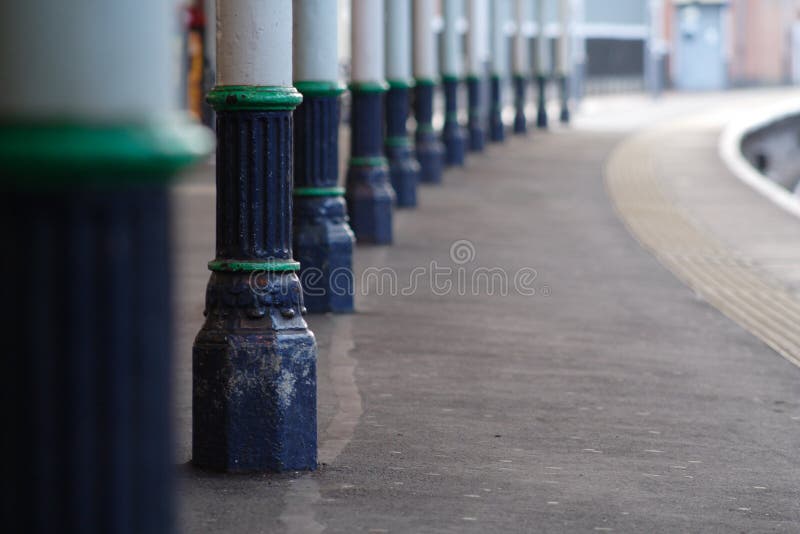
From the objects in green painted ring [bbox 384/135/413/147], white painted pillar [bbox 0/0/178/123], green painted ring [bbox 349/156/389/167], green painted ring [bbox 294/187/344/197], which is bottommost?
green painted ring [bbox 384/135/413/147]

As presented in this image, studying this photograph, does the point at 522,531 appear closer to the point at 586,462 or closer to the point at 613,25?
the point at 586,462

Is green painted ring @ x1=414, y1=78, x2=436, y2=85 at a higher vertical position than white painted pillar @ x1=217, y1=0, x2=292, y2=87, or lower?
lower

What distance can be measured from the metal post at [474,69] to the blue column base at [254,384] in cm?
2079

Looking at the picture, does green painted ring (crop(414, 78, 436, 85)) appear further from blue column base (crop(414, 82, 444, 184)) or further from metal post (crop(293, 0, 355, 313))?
metal post (crop(293, 0, 355, 313))

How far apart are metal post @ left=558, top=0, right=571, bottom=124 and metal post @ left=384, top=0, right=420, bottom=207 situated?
2024 centimetres

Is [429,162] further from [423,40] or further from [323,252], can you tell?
[323,252]

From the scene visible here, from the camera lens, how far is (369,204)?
1419 cm

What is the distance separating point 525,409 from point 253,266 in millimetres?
1883

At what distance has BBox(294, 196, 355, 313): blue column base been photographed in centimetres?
1041

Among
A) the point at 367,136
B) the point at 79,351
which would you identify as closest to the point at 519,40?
the point at 367,136

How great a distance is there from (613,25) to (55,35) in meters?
60.7

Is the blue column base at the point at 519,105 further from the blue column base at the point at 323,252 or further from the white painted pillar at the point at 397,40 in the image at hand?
the blue column base at the point at 323,252

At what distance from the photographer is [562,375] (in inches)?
339

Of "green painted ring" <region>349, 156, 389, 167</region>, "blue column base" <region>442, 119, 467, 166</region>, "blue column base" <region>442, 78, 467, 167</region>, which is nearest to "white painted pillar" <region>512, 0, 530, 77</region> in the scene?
"blue column base" <region>442, 78, 467, 167</region>
